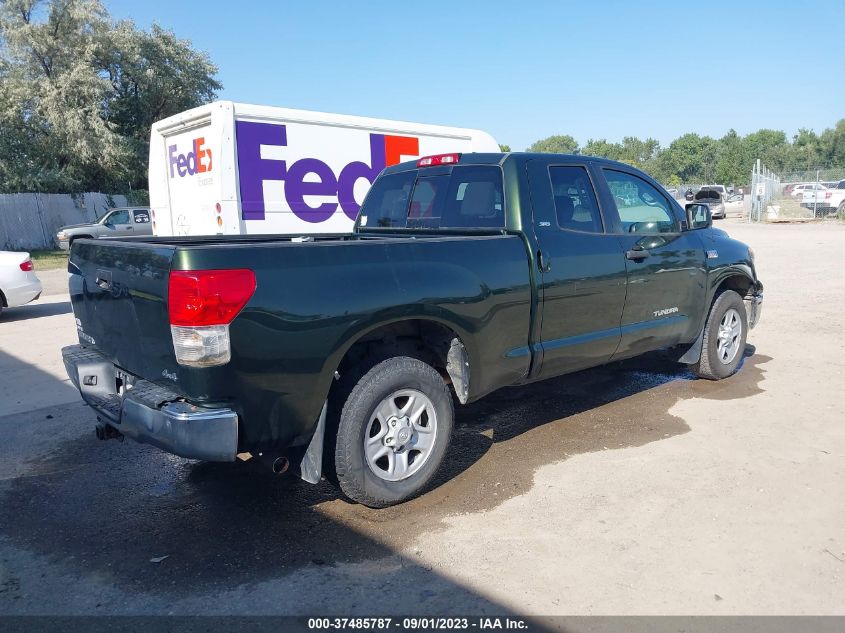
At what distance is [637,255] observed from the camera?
16.0 feet

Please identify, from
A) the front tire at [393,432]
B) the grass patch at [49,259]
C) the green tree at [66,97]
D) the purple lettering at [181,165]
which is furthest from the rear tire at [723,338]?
the green tree at [66,97]

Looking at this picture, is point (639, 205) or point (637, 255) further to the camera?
point (639, 205)

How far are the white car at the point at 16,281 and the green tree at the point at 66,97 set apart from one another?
1857 centimetres

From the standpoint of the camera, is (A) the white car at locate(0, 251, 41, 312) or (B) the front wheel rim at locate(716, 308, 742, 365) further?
(A) the white car at locate(0, 251, 41, 312)

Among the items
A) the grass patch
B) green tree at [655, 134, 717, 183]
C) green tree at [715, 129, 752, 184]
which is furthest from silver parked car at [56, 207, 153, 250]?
green tree at [655, 134, 717, 183]

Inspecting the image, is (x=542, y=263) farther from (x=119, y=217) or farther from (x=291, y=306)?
(x=119, y=217)

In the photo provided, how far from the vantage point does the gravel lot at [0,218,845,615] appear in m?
2.93

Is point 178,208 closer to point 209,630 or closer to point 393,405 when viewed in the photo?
point 393,405

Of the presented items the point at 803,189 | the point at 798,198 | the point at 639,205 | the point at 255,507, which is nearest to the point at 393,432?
the point at 255,507

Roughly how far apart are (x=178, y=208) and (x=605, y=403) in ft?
26.1

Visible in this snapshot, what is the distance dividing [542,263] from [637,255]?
3.48ft

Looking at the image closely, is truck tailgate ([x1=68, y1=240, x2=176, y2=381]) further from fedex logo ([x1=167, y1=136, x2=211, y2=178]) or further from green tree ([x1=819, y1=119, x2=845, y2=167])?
green tree ([x1=819, y1=119, x2=845, y2=167])

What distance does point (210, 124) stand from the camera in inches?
383

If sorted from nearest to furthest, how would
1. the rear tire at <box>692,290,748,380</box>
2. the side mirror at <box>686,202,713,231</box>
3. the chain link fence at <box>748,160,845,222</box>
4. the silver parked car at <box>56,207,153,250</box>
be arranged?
the side mirror at <box>686,202,713,231</box>, the rear tire at <box>692,290,748,380</box>, the silver parked car at <box>56,207,153,250</box>, the chain link fence at <box>748,160,845,222</box>
